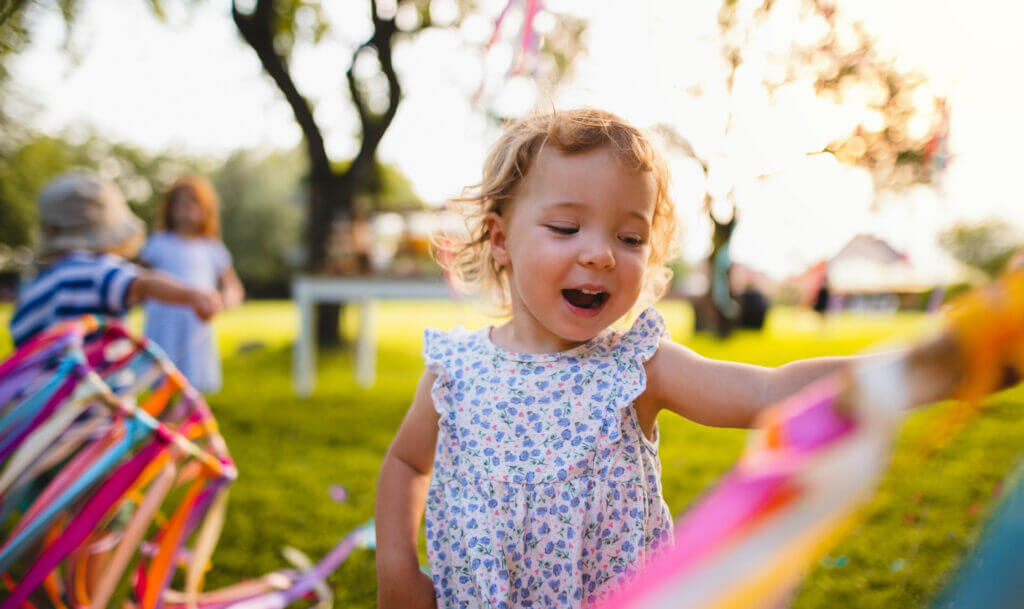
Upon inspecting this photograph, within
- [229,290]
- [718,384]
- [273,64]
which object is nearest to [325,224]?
[273,64]

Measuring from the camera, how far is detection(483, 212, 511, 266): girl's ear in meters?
1.37

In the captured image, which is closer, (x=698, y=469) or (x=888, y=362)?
(x=888, y=362)

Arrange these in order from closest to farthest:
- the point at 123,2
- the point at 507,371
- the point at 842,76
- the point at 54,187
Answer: the point at 507,371 → the point at 54,187 → the point at 842,76 → the point at 123,2

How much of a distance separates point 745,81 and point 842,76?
27.5 inches

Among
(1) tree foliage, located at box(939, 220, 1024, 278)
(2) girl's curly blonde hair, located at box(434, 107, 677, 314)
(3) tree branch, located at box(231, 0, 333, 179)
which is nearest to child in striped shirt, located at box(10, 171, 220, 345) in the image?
(2) girl's curly blonde hair, located at box(434, 107, 677, 314)

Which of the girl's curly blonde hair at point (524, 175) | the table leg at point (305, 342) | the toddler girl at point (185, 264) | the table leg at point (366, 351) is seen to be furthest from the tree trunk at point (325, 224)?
the girl's curly blonde hair at point (524, 175)

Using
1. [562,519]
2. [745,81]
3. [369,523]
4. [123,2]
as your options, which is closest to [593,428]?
[562,519]

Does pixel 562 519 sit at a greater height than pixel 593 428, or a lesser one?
lesser

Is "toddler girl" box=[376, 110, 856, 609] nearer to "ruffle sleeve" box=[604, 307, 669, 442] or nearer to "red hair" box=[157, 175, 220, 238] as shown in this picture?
"ruffle sleeve" box=[604, 307, 669, 442]

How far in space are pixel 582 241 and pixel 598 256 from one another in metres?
0.04

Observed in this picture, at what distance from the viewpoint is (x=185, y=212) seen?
445 cm

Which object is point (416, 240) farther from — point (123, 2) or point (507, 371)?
point (507, 371)

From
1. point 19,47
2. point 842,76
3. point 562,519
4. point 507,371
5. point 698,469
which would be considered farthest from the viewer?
point 842,76

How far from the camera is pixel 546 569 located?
115 centimetres
